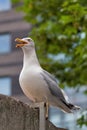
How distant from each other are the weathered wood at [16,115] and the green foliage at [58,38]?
227 inches

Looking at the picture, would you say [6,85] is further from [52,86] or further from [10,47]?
[52,86]

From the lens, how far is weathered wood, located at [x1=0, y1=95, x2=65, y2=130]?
135 inches

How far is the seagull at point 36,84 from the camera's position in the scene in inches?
161

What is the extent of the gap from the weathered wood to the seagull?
0.29m

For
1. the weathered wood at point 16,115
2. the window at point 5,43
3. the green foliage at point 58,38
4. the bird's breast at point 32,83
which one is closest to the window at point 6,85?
the window at point 5,43

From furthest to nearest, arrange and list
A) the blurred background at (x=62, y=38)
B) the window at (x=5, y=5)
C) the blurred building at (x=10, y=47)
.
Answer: the window at (x=5, y=5)
the blurred building at (x=10, y=47)
the blurred background at (x=62, y=38)

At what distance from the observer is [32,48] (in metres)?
4.33

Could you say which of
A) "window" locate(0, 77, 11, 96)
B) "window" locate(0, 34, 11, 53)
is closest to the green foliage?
"window" locate(0, 77, 11, 96)

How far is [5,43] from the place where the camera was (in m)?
39.3

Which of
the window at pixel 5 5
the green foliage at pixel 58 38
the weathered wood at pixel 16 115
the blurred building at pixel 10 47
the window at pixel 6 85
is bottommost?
the window at pixel 6 85

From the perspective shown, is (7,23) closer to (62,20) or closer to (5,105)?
(62,20)

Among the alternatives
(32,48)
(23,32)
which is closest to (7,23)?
(23,32)

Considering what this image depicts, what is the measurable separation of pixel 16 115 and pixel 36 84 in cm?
63

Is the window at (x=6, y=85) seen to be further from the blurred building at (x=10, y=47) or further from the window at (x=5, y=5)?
the window at (x=5, y=5)
